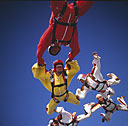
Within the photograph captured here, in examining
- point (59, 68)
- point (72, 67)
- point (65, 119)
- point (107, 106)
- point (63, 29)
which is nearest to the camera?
point (63, 29)

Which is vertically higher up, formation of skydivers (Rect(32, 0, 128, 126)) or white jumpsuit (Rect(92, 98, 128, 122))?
formation of skydivers (Rect(32, 0, 128, 126))

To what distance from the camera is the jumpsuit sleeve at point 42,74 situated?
261 cm

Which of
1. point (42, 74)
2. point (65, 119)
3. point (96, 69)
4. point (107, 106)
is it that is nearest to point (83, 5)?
point (42, 74)

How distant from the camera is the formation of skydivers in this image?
223cm

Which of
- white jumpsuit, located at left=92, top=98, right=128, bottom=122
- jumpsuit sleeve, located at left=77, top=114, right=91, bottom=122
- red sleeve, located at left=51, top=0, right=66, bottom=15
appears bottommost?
jumpsuit sleeve, located at left=77, top=114, right=91, bottom=122

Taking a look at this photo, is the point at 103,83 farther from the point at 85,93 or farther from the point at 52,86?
the point at 52,86

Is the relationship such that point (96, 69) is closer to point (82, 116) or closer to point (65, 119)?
point (82, 116)

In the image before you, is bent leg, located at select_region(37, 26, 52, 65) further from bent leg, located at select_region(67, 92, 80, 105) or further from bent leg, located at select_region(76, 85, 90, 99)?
bent leg, located at select_region(76, 85, 90, 99)

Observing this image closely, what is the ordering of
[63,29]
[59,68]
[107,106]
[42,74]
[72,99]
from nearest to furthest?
1. [63,29]
2. [42,74]
3. [59,68]
4. [72,99]
5. [107,106]

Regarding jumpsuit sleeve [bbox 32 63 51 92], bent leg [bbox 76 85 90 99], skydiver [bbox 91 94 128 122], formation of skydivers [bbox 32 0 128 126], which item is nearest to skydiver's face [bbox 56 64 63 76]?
formation of skydivers [bbox 32 0 128 126]

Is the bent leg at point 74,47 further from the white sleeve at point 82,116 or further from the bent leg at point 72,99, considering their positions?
the white sleeve at point 82,116

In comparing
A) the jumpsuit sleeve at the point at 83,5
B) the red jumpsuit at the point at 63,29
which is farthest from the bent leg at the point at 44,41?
the jumpsuit sleeve at the point at 83,5

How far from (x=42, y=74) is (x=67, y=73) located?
450 mm

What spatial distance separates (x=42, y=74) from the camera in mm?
2730
